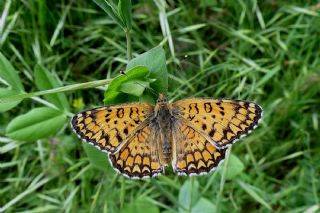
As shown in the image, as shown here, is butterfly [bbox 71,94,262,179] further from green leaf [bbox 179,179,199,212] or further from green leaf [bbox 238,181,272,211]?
green leaf [bbox 238,181,272,211]

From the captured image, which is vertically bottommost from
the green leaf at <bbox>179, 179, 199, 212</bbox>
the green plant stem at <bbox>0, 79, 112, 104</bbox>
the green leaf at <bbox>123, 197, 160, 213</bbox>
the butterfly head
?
the green leaf at <bbox>179, 179, 199, 212</bbox>

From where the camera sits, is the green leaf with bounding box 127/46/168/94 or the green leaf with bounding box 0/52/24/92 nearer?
the green leaf with bounding box 127/46/168/94

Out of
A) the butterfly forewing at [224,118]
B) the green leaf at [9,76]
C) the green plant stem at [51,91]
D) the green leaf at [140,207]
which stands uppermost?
the green plant stem at [51,91]

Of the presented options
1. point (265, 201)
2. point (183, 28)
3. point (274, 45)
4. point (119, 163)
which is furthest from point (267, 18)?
point (119, 163)

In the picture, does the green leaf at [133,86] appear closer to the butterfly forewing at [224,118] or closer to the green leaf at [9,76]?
the butterfly forewing at [224,118]

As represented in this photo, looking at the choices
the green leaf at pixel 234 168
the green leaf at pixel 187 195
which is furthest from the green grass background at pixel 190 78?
the green leaf at pixel 234 168

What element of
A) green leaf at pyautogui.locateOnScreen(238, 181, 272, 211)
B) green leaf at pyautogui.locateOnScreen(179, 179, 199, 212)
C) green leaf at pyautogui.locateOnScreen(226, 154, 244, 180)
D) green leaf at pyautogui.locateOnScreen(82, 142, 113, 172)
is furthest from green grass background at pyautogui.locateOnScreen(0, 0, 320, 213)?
green leaf at pyautogui.locateOnScreen(82, 142, 113, 172)

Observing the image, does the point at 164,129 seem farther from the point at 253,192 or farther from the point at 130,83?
the point at 253,192

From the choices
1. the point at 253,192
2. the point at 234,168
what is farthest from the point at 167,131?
the point at 253,192
